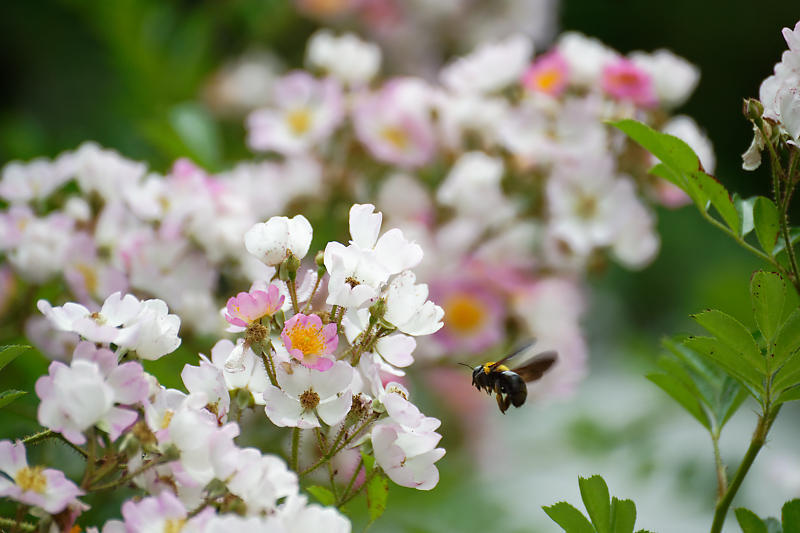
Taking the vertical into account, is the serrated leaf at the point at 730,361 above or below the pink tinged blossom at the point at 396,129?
below

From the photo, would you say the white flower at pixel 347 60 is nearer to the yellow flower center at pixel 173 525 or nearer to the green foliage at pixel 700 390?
the green foliage at pixel 700 390

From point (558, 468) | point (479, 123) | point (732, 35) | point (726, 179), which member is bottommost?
point (558, 468)

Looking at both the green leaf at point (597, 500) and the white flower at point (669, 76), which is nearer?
the green leaf at point (597, 500)

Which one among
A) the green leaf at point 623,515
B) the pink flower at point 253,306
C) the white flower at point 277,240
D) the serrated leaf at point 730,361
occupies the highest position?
the white flower at point 277,240

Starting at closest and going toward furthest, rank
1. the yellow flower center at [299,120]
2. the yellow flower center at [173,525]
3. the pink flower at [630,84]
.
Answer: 1. the yellow flower center at [173,525]
2. the pink flower at [630,84]
3. the yellow flower center at [299,120]

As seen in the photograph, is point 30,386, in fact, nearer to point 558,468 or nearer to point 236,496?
point 236,496

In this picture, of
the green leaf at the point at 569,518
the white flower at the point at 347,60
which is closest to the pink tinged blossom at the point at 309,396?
the green leaf at the point at 569,518

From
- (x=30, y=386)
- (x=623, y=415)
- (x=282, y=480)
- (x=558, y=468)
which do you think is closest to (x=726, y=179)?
(x=623, y=415)
